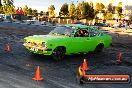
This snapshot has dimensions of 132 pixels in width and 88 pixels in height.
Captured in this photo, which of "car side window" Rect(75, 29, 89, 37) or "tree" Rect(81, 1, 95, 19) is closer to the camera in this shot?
"car side window" Rect(75, 29, 89, 37)

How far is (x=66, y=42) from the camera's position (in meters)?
15.5

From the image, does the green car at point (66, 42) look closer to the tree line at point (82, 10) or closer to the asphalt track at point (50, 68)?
the asphalt track at point (50, 68)

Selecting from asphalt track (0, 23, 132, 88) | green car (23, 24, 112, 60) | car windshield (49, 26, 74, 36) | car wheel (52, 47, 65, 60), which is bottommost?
asphalt track (0, 23, 132, 88)

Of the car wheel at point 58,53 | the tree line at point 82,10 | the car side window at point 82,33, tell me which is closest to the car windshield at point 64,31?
the car side window at point 82,33

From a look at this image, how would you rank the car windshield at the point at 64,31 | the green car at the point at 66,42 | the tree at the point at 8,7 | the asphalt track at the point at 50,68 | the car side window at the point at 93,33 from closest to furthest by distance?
the asphalt track at the point at 50,68, the green car at the point at 66,42, the car windshield at the point at 64,31, the car side window at the point at 93,33, the tree at the point at 8,7

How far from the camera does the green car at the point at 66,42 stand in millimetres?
14891

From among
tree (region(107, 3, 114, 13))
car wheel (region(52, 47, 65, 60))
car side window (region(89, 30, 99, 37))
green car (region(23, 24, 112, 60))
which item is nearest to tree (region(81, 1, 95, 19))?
tree (region(107, 3, 114, 13))

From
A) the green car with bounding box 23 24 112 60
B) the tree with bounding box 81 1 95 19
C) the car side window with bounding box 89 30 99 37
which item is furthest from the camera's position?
the tree with bounding box 81 1 95 19

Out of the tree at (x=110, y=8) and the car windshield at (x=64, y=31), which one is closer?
the car windshield at (x=64, y=31)

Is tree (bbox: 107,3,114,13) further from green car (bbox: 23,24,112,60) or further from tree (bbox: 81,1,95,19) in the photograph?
green car (bbox: 23,24,112,60)

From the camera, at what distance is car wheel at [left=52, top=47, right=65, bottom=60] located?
15.1 meters

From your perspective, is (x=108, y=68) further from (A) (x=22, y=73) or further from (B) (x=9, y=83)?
(B) (x=9, y=83)

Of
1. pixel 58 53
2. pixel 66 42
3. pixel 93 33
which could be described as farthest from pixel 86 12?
pixel 58 53

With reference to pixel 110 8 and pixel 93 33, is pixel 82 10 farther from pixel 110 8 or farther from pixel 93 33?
pixel 93 33
